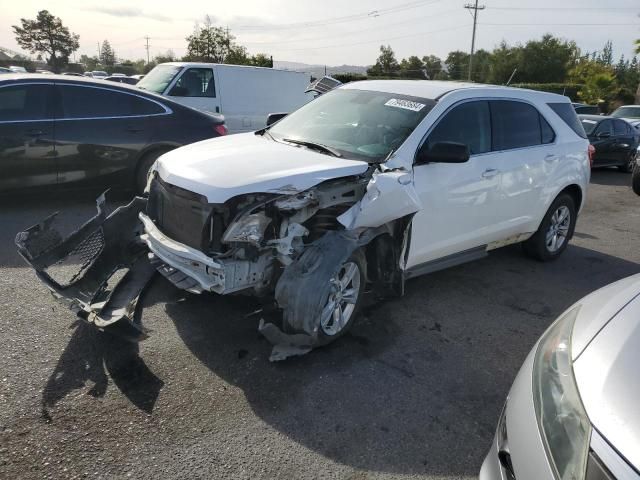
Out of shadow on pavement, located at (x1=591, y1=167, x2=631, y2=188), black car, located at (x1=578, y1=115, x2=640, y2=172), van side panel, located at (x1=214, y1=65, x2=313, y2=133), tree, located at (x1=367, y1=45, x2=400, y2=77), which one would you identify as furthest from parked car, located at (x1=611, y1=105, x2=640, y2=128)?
tree, located at (x1=367, y1=45, x2=400, y2=77)

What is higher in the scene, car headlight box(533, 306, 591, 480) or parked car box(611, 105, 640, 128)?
parked car box(611, 105, 640, 128)

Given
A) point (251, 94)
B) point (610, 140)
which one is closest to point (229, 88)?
point (251, 94)

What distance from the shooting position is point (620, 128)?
48.1 ft

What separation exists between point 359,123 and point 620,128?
13139 millimetres

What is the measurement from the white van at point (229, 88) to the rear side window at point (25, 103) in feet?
13.5

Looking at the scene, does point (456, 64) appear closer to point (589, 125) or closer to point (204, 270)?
point (589, 125)

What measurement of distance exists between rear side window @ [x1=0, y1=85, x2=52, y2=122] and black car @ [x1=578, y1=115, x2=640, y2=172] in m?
13.1

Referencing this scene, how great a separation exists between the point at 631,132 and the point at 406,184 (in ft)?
46.1

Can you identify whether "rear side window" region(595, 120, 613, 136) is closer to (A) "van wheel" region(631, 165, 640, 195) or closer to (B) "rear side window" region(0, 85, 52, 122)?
(A) "van wheel" region(631, 165, 640, 195)

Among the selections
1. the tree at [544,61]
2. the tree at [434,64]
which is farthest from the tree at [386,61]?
the tree at [544,61]

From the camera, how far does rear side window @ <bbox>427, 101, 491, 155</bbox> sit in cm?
448

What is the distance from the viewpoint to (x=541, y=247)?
6035mm

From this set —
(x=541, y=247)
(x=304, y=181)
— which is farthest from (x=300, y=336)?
(x=541, y=247)

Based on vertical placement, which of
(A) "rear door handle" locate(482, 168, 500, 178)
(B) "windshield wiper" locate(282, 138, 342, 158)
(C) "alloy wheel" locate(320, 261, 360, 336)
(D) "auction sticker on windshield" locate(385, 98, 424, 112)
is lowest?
(C) "alloy wheel" locate(320, 261, 360, 336)
